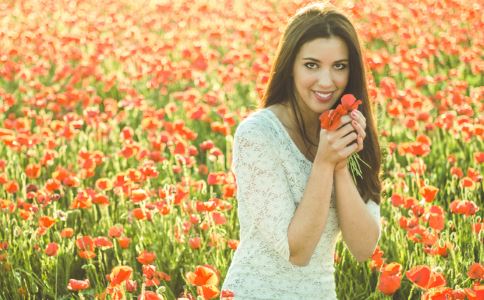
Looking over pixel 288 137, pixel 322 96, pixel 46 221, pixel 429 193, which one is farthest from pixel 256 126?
pixel 46 221

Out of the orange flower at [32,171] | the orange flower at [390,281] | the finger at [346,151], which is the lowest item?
the orange flower at [390,281]

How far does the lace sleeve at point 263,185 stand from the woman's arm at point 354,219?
0.16m

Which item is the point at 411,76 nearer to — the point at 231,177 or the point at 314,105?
the point at 231,177

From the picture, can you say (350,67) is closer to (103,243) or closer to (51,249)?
(103,243)

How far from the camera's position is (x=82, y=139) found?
5234 millimetres

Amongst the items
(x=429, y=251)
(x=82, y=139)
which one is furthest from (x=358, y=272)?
(x=82, y=139)

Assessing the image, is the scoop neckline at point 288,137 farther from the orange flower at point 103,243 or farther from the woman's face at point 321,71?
the orange flower at point 103,243

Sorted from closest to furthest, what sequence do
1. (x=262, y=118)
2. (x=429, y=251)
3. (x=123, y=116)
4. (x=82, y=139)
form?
(x=262, y=118) < (x=429, y=251) < (x=82, y=139) < (x=123, y=116)

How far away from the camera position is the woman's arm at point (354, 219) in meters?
2.62

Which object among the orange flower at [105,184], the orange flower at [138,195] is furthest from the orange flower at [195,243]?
the orange flower at [105,184]

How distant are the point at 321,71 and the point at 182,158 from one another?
58.5 inches

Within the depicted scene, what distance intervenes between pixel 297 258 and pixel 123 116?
11.0ft

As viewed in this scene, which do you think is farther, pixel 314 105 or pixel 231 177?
pixel 231 177

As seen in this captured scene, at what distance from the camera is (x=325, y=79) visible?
264cm
